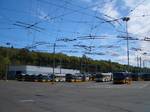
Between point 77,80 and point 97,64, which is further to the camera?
point 97,64

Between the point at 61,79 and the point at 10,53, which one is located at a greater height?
the point at 10,53

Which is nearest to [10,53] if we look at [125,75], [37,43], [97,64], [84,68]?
[84,68]

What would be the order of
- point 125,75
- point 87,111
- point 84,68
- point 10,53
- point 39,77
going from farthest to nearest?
point 84,68 < point 10,53 < point 39,77 < point 125,75 < point 87,111

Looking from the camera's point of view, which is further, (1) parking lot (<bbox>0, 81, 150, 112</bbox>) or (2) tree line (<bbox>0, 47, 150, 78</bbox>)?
(2) tree line (<bbox>0, 47, 150, 78</bbox>)

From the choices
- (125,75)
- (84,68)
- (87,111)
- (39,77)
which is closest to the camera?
(87,111)

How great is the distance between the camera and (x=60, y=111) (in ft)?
51.4

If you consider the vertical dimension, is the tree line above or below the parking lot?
above

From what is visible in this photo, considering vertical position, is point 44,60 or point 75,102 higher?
point 44,60

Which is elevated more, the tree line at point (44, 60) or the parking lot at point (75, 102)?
the tree line at point (44, 60)

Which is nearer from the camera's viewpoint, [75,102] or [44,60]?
[75,102]

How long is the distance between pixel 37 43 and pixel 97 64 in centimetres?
10586

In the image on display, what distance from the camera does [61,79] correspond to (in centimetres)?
9000

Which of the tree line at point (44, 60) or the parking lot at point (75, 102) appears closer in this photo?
the parking lot at point (75, 102)

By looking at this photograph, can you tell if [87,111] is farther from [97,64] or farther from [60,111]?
[97,64]
